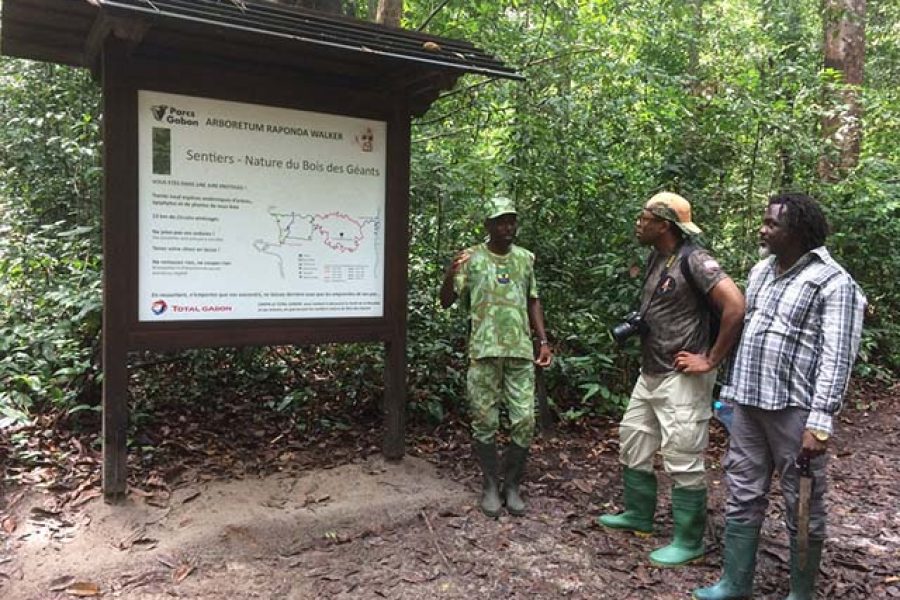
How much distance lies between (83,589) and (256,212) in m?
2.21

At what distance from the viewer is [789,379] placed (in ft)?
10.1

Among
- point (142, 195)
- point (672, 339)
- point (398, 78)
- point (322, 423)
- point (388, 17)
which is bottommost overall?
point (322, 423)

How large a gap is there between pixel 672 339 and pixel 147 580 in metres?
2.90

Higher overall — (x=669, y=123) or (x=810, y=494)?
(x=669, y=123)

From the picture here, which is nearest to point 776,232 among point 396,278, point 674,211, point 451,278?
point 674,211

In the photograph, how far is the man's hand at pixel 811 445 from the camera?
2.87 m

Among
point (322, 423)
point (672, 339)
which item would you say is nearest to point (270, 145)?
point (322, 423)

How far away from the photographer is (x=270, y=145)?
14.0 feet

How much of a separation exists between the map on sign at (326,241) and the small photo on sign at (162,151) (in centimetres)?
65

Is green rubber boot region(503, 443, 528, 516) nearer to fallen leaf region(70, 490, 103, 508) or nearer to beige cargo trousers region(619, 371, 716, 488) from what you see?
beige cargo trousers region(619, 371, 716, 488)

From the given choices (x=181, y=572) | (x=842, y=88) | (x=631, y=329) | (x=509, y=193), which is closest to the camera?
(x=181, y=572)

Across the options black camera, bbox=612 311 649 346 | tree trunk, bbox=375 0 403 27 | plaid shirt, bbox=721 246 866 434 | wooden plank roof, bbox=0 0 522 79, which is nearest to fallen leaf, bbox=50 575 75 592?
wooden plank roof, bbox=0 0 522 79

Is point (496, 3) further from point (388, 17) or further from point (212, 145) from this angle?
point (212, 145)

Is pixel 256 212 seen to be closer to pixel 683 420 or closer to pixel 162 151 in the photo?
pixel 162 151
